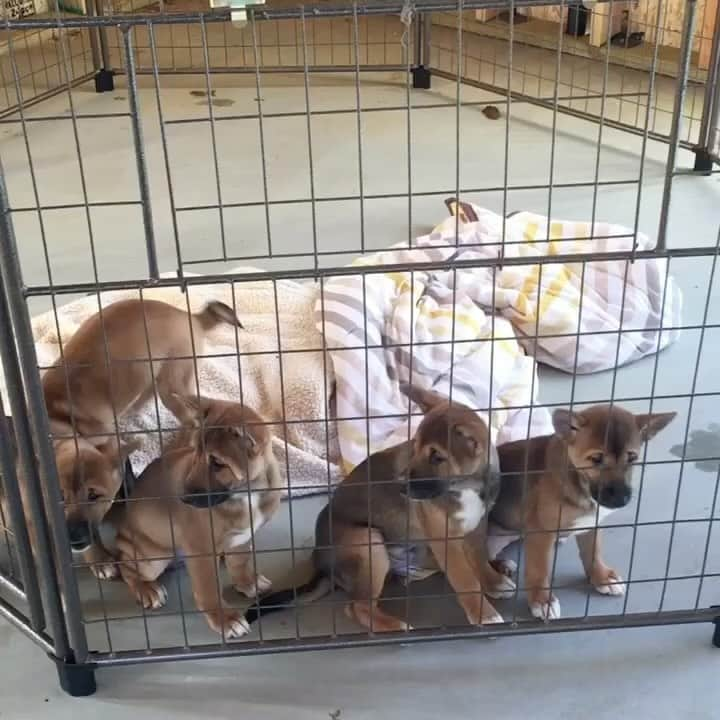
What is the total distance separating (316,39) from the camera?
207 inches

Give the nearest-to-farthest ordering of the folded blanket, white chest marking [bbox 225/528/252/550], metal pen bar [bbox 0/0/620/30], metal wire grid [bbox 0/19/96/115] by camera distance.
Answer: metal pen bar [bbox 0/0/620/30], white chest marking [bbox 225/528/252/550], the folded blanket, metal wire grid [bbox 0/19/96/115]

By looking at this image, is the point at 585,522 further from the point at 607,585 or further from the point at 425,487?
the point at 425,487

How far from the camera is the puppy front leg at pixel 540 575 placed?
1652 mm

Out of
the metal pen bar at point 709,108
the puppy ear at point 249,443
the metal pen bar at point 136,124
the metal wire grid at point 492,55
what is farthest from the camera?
the metal wire grid at point 492,55

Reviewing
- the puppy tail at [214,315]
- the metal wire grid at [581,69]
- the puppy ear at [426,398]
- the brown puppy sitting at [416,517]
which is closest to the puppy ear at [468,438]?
the brown puppy sitting at [416,517]

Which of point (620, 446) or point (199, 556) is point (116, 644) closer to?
point (199, 556)

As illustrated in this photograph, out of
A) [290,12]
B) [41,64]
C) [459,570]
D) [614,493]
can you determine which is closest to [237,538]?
[459,570]

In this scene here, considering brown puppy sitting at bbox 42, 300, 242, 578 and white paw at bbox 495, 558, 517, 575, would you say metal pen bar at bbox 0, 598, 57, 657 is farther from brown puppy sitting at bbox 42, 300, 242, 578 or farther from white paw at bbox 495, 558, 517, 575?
white paw at bbox 495, 558, 517, 575

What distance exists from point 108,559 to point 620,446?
86 cm

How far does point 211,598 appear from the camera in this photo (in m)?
1.66

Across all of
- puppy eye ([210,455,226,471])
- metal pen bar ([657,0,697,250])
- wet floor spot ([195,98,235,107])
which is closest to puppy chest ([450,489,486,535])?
puppy eye ([210,455,226,471])

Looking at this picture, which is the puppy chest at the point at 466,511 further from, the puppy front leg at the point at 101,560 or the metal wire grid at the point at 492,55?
the metal wire grid at the point at 492,55

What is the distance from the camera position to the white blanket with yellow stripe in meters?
2.11

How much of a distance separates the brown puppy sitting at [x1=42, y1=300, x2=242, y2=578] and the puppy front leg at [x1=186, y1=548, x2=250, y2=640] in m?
0.14
